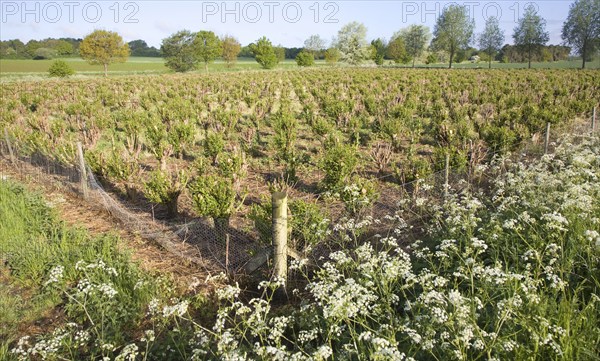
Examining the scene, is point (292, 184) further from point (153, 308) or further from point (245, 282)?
point (153, 308)

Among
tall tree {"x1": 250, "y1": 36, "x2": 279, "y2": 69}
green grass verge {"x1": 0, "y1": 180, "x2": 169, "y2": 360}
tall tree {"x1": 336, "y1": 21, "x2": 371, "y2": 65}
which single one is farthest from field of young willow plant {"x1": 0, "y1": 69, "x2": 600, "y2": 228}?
tall tree {"x1": 336, "y1": 21, "x2": 371, "y2": 65}

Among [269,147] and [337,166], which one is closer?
[337,166]

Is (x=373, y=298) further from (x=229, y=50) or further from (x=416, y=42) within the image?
(x=416, y=42)

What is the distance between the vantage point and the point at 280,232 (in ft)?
13.7

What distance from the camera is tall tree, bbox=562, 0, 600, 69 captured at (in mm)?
59656

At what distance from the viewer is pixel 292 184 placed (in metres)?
8.02

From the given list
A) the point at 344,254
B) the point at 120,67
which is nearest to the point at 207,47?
the point at 120,67

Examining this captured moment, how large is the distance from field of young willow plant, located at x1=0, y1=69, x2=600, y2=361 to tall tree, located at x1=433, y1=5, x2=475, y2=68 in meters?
61.9

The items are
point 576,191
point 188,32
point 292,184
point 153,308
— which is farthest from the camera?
point 188,32

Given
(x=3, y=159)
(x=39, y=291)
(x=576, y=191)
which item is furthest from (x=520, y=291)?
(x=3, y=159)

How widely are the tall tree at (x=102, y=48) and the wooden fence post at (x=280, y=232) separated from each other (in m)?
57.6

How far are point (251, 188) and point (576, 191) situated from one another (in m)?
5.77

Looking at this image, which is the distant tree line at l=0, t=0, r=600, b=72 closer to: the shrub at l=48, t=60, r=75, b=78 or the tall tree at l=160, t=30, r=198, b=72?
the tall tree at l=160, t=30, r=198, b=72

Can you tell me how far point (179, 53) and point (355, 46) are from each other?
36.0 metres
